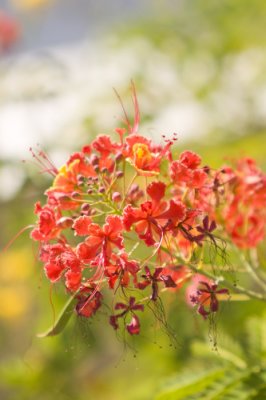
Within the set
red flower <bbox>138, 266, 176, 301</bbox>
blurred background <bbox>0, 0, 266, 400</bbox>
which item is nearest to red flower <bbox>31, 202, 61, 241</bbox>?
red flower <bbox>138, 266, 176, 301</bbox>

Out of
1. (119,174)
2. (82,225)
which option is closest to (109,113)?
(119,174)

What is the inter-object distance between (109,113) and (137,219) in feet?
9.35

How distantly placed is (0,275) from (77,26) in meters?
3.31

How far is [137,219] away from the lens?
1.26m

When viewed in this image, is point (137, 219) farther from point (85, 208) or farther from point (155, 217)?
point (85, 208)

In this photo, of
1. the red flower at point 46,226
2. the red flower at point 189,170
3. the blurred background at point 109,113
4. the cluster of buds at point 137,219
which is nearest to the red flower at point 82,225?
the cluster of buds at point 137,219

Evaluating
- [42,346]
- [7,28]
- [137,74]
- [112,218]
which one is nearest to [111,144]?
[112,218]

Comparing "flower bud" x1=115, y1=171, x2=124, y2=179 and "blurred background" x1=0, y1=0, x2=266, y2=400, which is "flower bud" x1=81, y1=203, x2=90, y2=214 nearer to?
"flower bud" x1=115, y1=171, x2=124, y2=179

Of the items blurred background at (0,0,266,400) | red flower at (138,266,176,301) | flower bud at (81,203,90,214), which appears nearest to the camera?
red flower at (138,266,176,301)

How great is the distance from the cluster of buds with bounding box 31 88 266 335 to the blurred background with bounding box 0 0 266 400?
0.80 meters

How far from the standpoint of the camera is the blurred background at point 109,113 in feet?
9.86

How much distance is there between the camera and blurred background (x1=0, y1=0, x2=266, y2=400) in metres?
3.00

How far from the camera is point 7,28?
5.26 meters

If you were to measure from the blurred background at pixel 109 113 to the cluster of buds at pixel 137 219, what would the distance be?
2.61 feet
